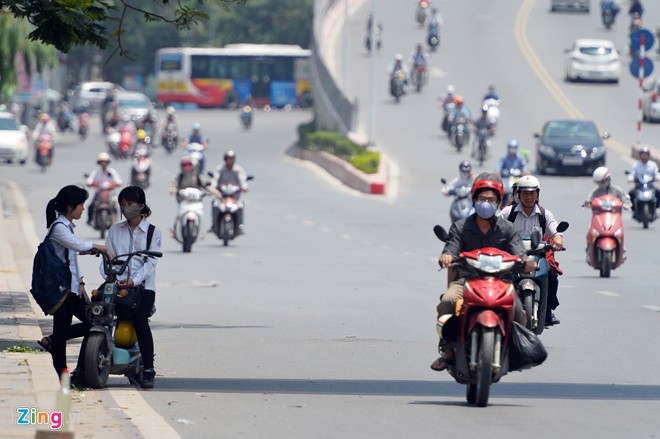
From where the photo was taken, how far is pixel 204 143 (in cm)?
4069

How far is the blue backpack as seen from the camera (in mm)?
10867

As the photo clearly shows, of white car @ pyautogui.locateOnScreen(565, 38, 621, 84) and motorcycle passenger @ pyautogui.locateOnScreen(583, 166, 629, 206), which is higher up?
white car @ pyautogui.locateOnScreen(565, 38, 621, 84)

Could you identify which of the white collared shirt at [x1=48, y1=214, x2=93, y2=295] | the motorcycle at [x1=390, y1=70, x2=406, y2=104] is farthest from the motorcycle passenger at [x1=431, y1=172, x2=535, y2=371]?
the motorcycle at [x1=390, y1=70, x2=406, y2=104]

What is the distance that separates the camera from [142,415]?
963 centimetres

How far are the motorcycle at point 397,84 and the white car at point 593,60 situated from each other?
22.1ft

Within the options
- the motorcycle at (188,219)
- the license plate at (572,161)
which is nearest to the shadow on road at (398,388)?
the motorcycle at (188,219)

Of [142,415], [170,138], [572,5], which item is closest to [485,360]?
[142,415]

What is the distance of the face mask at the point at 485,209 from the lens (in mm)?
10516

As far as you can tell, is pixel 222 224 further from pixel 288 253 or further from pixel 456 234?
pixel 456 234

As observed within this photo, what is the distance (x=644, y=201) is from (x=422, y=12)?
154ft

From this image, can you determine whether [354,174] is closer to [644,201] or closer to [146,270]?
[644,201]

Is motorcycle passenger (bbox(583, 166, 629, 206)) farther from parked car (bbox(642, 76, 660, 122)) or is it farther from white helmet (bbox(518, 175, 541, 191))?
parked car (bbox(642, 76, 660, 122))

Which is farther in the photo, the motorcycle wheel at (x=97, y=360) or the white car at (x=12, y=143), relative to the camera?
the white car at (x=12, y=143)

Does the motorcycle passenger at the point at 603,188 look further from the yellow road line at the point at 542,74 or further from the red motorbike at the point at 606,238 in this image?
the yellow road line at the point at 542,74
